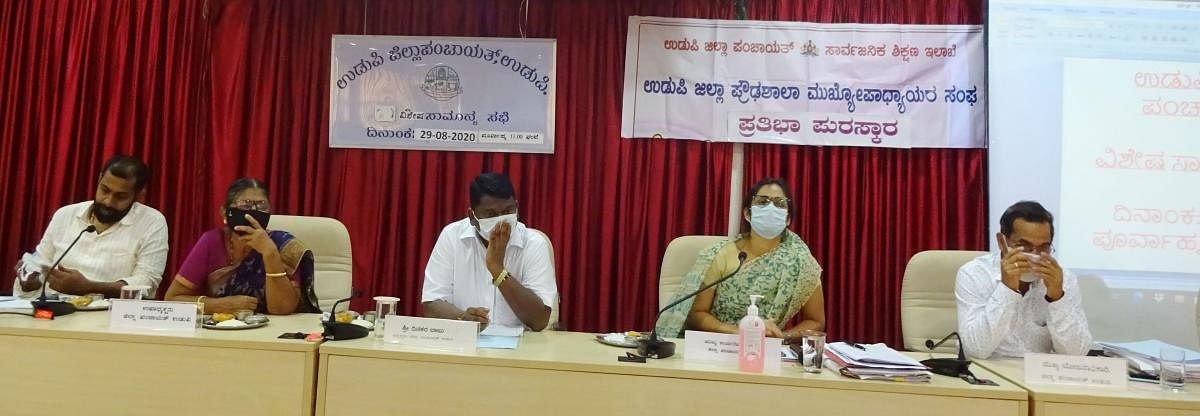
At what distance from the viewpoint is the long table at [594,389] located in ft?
4.95

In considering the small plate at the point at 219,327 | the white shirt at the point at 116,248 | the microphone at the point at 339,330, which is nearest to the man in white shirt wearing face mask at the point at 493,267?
the microphone at the point at 339,330

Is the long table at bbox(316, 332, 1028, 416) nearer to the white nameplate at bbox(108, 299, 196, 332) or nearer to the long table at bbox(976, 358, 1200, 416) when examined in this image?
the long table at bbox(976, 358, 1200, 416)

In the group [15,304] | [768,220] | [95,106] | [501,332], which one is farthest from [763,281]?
[95,106]

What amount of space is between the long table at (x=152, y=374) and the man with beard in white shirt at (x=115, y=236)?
1082 mm

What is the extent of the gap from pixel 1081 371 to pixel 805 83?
1910 millimetres

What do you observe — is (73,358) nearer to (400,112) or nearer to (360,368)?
(360,368)

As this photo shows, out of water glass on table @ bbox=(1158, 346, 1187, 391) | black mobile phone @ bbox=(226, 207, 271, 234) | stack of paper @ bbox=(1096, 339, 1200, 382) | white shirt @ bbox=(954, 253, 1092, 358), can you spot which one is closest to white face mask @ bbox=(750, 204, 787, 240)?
white shirt @ bbox=(954, 253, 1092, 358)

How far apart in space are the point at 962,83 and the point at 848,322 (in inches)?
46.8

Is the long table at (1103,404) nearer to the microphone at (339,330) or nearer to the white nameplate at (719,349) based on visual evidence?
the white nameplate at (719,349)

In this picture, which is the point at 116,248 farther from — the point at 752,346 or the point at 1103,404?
the point at 1103,404

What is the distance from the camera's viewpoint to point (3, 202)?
347cm

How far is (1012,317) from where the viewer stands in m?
2.01

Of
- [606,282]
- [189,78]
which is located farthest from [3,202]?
[606,282]

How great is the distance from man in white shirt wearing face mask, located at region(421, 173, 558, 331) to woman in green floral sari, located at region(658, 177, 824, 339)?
1.55 ft
